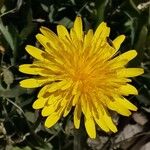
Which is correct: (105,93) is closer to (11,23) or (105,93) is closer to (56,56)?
(56,56)

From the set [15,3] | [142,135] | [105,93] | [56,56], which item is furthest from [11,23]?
[142,135]

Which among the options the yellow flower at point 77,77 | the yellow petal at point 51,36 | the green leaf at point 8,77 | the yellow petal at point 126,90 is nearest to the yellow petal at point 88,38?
the yellow flower at point 77,77

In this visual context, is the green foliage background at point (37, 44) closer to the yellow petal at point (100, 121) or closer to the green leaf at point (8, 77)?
the green leaf at point (8, 77)

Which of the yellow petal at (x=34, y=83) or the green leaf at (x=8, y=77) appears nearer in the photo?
the yellow petal at (x=34, y=83)

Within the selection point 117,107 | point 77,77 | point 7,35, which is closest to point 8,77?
point 7,35

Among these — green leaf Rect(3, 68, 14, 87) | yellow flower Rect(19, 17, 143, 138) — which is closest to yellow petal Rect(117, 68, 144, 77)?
yellow flower Rect(19, 17, 143, 138)

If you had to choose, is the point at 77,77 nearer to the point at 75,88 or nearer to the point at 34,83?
the point at 75,88
